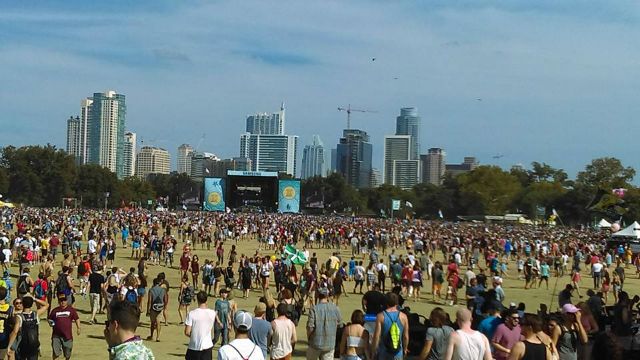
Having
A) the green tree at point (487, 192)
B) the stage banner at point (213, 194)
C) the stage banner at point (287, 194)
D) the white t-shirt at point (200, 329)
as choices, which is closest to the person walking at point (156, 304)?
Result: the white t-shirt at point (200, 329)

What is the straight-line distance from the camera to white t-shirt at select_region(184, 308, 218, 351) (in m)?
10.4

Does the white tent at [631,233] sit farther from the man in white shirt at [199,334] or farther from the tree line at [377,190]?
the tree line at [377,190]

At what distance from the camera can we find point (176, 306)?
69.4 ft

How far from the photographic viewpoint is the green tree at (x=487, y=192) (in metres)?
140

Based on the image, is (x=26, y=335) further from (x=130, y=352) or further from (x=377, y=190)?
(x=377, y=190)

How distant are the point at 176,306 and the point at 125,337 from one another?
16.3 meters

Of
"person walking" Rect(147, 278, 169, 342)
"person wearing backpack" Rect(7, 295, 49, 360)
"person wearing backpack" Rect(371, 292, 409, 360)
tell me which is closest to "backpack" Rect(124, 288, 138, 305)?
"person walking" Rect(147, 278, 169, 342)

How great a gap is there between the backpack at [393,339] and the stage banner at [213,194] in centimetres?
9290

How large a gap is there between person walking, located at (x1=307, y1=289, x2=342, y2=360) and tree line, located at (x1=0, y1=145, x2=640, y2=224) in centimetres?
10068

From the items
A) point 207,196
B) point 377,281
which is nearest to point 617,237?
point 377,281

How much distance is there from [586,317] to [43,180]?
416 ft

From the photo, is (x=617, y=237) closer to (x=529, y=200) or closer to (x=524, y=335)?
(x=524, y=335)

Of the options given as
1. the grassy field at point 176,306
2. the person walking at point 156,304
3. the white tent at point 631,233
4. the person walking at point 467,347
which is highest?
the white tent at point 631,233

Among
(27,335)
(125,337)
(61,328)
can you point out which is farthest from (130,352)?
(61,328)
